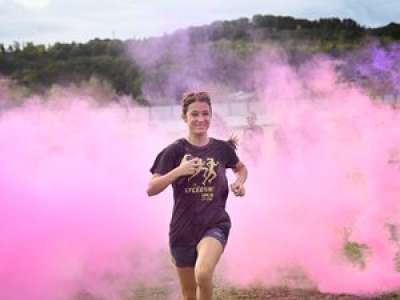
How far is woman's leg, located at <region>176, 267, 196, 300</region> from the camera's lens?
431cm

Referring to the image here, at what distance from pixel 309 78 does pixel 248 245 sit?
7154 millimetres

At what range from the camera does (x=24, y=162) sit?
7.48 meters

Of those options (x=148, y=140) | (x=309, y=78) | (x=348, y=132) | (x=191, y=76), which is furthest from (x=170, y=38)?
(x=348, y=132)

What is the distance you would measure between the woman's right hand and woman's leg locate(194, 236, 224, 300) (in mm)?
418

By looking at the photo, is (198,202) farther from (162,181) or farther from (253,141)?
(253,141)

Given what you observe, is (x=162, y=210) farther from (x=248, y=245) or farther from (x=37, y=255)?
(x=37, y=255)

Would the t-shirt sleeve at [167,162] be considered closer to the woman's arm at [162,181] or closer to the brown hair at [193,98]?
the woman's arm at [162,181]

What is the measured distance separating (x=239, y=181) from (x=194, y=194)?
1.14 ft

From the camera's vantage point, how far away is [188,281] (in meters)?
4.32

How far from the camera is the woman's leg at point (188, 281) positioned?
4309 millimetres

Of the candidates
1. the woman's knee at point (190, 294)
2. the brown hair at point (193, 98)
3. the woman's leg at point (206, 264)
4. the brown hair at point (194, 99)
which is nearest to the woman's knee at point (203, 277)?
the woman's leg at point (206, 264)

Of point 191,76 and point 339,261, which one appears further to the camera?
point 191,76

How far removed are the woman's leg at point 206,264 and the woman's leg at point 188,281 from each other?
24 centimetres

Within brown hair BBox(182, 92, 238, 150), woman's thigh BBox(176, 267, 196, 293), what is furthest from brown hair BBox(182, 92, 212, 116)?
woman's thigh BBox(176, 267, 196, 293)
